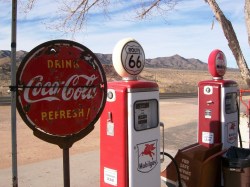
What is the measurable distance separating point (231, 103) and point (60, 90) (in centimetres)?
388

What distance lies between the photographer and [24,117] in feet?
7.77

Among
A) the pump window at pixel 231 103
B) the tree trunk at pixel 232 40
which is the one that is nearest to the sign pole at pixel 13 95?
the pump window at pixel 231 103

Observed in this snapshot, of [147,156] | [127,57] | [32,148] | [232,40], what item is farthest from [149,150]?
[232,40]

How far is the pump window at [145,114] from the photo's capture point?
3955mm

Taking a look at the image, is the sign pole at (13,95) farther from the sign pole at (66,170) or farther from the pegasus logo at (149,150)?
the pegasus logo at (149,150)

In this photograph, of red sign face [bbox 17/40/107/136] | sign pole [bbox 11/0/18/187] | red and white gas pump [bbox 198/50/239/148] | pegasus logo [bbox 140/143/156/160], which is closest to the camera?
sign pole [bbox 11/0/18/187]

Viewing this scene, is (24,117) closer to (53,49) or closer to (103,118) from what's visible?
(53,49)

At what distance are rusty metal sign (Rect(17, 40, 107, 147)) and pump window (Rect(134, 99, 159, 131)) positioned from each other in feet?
4.00

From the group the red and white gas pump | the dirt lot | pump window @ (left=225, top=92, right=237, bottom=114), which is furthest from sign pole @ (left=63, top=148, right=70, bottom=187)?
the dirt lot

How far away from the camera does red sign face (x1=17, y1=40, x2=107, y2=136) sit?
7.86 feet

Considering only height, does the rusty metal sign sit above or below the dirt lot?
above

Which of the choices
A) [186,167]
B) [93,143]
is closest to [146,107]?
[186,167]

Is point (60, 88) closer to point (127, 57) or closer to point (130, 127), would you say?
point (130, 127)

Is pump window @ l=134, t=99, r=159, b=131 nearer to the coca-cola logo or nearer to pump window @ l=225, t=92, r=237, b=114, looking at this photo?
the coca-cola logo
